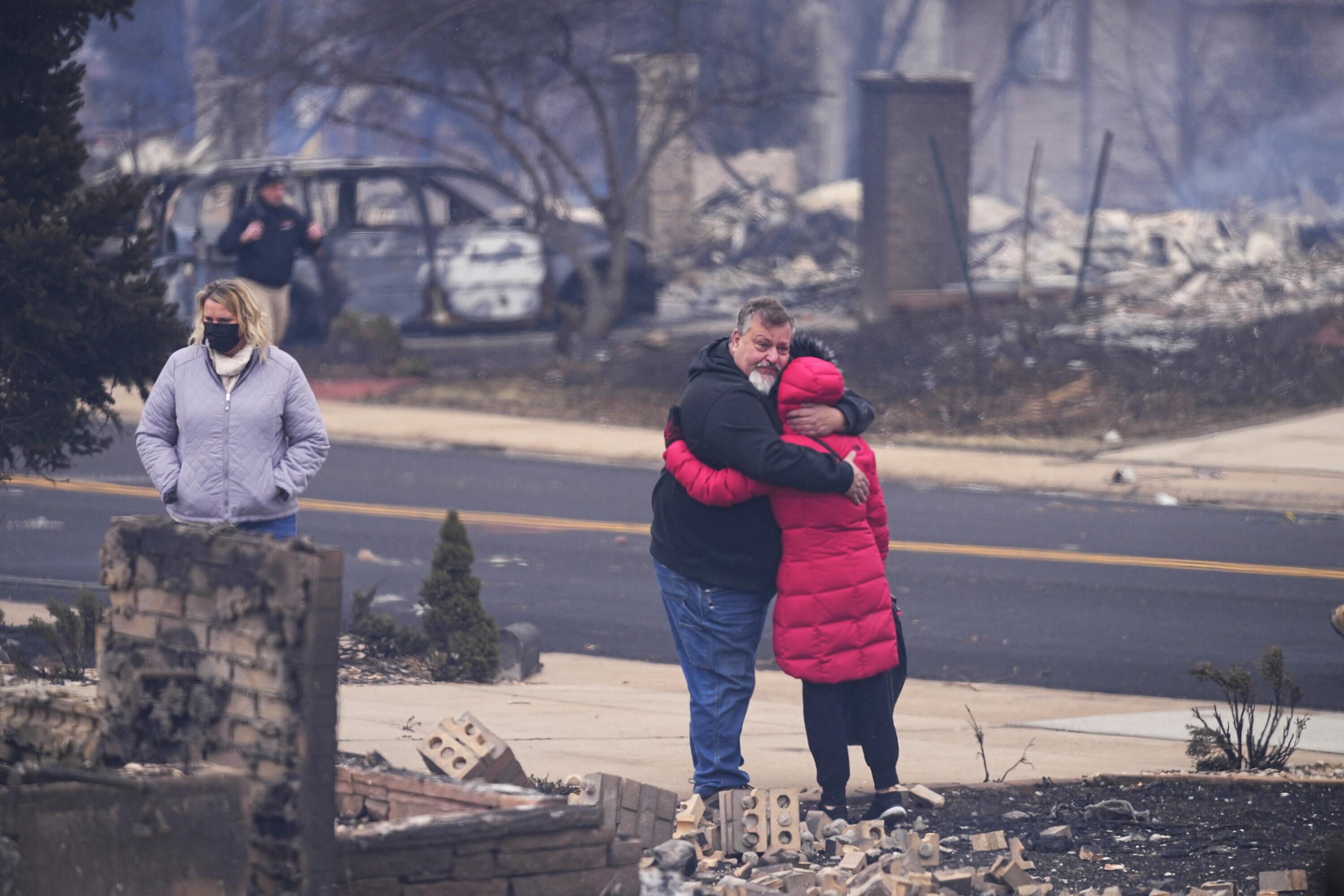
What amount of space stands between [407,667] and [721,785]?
2.98 m

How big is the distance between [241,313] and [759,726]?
2863 mm

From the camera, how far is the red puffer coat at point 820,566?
5273mm

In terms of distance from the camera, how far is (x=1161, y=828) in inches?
218

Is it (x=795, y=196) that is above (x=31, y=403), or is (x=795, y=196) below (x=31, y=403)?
above

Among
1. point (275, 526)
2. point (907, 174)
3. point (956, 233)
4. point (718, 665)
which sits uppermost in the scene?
point (907, 174)

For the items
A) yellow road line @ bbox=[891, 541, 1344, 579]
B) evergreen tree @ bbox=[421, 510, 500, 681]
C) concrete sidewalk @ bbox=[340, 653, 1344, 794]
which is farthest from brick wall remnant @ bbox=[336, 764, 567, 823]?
yellow road line @ bbox=[891, 541, 1344, 579]

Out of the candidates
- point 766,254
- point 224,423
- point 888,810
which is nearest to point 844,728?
point 888,810

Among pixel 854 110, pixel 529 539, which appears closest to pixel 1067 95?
pixel 854 110

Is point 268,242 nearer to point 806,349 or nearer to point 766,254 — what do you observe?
point 806,349

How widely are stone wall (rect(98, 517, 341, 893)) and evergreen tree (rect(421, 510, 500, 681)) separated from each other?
363 centimetres

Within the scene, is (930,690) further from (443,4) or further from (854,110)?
(854,110)

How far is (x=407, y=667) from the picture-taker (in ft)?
26.6

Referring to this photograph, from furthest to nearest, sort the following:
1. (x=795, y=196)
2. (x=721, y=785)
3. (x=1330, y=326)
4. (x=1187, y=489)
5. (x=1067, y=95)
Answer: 1. (x=1067, y=95)
2. (x=795, y=196)
3. (x=1330, y=326)
4. (x=1187, y=489)
5. (x=721, y=785)

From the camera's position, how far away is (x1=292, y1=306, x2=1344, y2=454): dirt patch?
50.8ft
